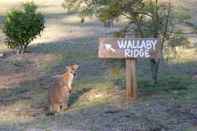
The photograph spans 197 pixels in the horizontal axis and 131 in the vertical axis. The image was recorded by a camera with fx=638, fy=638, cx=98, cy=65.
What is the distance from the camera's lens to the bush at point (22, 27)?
16484 millimetres

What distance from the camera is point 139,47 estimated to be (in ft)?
34.0

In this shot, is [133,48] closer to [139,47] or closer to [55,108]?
[139,47]

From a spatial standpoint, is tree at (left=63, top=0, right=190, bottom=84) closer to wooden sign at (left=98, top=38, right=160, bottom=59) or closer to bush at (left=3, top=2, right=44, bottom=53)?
wooden sign at (left=98, top=38, right=160, bottom=59)

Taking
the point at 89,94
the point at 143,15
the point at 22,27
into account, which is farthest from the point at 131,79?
the point at 22,27

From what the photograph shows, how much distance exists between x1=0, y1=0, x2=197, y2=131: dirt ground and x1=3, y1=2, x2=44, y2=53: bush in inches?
13.5

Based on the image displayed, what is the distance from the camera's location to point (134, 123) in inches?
364

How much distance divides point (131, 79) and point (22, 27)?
6408mm

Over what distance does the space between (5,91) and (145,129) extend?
15.0ft

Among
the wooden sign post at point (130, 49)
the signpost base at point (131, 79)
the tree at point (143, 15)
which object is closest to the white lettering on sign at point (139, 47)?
the wooden sign post at point (130, 49)

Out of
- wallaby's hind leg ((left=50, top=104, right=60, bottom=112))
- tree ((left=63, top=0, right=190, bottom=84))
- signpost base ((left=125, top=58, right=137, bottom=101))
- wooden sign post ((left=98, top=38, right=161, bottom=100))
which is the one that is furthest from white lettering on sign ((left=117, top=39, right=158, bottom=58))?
wallaby's hind leg ((left=50, top=104, right=60, bottom=112))

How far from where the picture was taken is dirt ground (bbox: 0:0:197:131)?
9.38 metres

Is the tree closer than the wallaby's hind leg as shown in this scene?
No

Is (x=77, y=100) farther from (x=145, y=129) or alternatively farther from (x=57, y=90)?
(x=145, y=129)

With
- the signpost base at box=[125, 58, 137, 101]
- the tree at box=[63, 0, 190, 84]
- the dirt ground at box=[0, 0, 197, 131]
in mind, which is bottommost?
the dirt ground at box=[0, 0, 197, 131]
